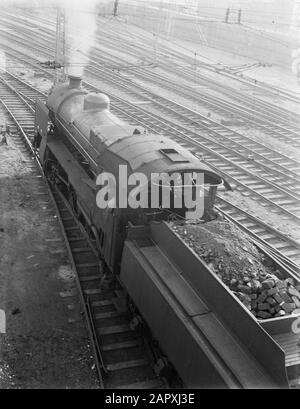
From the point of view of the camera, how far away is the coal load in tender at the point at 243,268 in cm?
584

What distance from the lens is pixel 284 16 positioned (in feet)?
206

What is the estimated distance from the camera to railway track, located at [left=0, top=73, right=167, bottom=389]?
7230mm

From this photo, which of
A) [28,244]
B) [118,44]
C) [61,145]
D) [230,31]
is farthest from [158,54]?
[28,244]

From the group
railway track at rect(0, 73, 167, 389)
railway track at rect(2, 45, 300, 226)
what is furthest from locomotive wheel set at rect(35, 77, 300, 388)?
railway track at rect(2, 45, 300, 226)

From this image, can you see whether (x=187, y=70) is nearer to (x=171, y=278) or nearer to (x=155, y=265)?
(x=155, y=265)

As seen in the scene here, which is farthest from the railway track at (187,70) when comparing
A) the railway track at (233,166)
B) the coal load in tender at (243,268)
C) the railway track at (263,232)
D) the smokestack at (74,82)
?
the coal load in tender at (243,268)

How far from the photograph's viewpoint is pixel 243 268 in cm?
639

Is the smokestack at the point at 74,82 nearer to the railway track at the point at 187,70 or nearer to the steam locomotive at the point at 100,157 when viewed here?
the steam locomotive at the point at 100,157

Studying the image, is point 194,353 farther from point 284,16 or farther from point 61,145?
point 284,16

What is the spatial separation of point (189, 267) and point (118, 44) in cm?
3547

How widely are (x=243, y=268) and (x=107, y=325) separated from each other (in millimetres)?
2996

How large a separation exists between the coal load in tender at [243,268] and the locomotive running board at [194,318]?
26 cm

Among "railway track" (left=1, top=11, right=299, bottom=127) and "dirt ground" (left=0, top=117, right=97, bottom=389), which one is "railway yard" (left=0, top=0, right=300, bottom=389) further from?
"railway track" (left=1, top=11, right=299, bottom=127)

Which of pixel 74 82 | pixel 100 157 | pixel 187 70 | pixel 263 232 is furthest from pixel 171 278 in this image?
pixel 187 70
